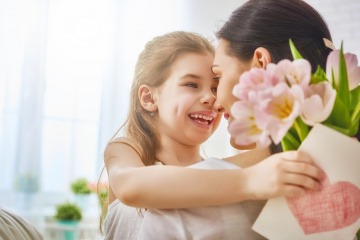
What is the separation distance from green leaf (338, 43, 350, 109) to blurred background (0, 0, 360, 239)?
3792 mm

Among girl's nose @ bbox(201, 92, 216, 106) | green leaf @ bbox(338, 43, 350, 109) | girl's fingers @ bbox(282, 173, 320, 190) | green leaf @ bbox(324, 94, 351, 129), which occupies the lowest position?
girl's nose @ bbox(201, 92, 216, 106)

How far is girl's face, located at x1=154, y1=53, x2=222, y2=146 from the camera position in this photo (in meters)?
1.68

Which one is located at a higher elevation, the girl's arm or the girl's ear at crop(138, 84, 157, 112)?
the girl's arm

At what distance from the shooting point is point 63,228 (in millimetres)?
4332

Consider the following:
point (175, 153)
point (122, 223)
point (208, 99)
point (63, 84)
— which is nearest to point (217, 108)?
point (208, 99)

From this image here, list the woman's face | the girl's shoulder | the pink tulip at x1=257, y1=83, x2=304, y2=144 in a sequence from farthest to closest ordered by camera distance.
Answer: the girl's shoulder
the woman's face
the pink tulip at x1=257, y1=83, x2=304, y2=144

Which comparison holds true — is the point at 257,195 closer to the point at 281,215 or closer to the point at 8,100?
the point at 281,215

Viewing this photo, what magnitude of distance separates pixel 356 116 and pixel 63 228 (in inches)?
148

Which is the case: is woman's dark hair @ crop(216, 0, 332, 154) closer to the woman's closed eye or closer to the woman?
the woman

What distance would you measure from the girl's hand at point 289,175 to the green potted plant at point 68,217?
143 inches

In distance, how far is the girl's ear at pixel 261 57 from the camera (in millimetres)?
1177

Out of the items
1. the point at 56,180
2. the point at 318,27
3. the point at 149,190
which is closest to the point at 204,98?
the point at 318,27

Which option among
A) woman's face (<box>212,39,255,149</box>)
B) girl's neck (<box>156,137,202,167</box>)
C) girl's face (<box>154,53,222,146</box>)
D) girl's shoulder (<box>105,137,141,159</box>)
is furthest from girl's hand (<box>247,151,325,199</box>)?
girl's neck (<box>156,137,202,167</box>)

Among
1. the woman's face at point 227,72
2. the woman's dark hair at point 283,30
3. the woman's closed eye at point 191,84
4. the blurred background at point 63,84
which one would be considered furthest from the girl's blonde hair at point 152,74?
the blurred background at point 63,84
